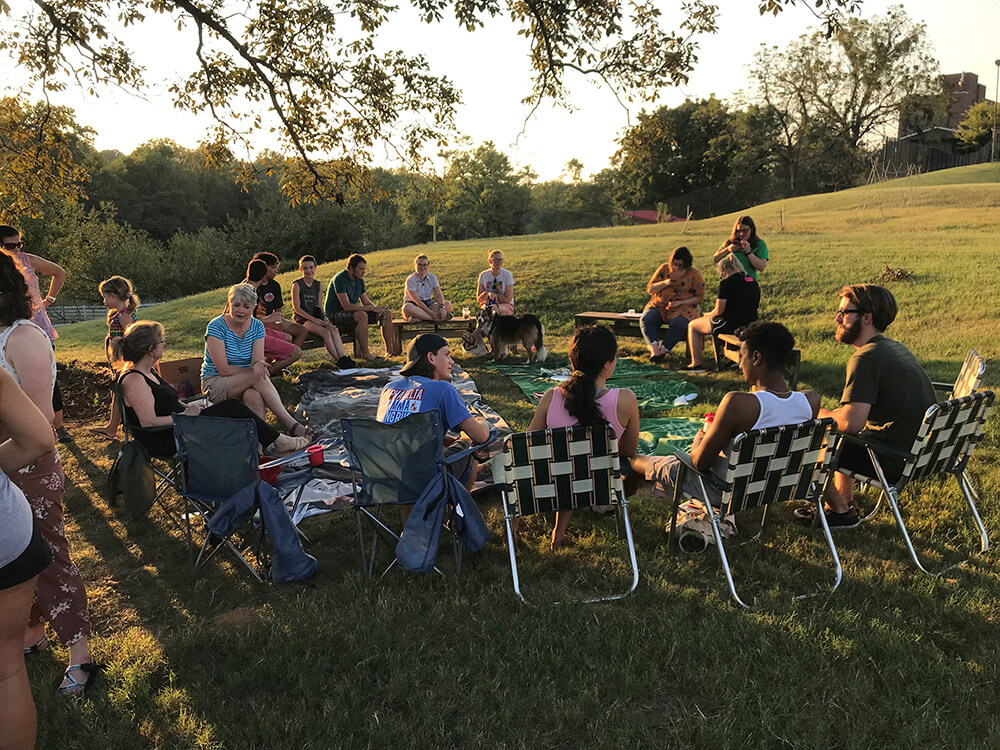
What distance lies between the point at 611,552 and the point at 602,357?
121 centimetres

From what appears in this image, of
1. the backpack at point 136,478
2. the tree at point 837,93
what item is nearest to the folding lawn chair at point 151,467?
the backpack at point 136,478

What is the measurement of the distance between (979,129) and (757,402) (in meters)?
59.5

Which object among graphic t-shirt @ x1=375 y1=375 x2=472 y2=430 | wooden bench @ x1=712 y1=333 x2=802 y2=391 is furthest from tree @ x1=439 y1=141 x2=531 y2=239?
graphic t-shirt @ x1=375 y1=375 x2=472 y2=430

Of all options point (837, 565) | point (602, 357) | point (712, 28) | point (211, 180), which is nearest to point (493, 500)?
point (602, 357)

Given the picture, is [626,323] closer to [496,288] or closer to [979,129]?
[496,288]

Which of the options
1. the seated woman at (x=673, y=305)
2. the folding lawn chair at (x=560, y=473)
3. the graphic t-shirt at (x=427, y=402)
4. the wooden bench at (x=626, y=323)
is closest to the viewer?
the folding lawn chair at (x=560, y=473)

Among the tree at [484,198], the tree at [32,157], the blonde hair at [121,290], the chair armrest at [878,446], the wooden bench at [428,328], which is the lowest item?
the chair armrest at [878,446]

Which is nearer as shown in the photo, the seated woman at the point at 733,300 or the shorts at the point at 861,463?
the shorts at the point at 861,463

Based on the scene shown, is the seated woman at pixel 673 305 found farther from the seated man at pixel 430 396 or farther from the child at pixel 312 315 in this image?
the seated man at pixel 430 396

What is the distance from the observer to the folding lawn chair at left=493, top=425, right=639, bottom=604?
3.36 metres

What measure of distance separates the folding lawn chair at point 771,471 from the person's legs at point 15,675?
297 centimetres

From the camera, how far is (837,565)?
11.1 ft

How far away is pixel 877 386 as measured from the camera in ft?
12.5

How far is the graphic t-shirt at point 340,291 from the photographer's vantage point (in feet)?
30.8
